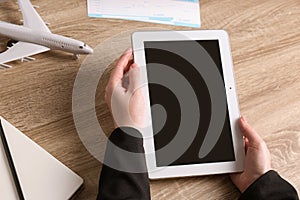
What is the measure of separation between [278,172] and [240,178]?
75 mm

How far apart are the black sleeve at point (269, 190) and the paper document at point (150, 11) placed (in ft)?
1.01

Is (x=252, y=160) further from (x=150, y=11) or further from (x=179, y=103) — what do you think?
(x=150, y=11)

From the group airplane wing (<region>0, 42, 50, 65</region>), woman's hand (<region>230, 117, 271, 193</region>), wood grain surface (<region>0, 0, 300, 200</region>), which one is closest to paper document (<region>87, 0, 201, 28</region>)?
wood grain surface (<region>0, 0, 300, 200</region>)

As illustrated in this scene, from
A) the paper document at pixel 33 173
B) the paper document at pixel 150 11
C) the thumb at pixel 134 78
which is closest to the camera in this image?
the paper document at pixel 33 173

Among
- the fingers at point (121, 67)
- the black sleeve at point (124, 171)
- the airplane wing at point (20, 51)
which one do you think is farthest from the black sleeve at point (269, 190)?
the airplane wing at point (20, 51)

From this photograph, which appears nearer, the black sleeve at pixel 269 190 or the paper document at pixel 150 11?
the black sleeve at pixel 269 190

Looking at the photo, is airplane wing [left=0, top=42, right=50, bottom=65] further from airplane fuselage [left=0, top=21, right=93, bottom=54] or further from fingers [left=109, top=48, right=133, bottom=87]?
fingers [left=109, top=48, right=133, bottom=87]

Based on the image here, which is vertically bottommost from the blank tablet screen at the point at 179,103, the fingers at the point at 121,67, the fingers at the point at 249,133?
the fingers at the point at 249,133

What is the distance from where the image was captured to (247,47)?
953 millimetres

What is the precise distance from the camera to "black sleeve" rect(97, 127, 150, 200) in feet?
2.43

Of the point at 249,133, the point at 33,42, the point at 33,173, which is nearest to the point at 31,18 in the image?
the point at 33,42

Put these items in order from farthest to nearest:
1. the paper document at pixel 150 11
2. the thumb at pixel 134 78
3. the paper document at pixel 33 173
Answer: the paper document at pixel 150 11, the thumb at pixel 134 78, the paper document at pixel 33 173

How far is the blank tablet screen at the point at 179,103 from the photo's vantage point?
81 cm

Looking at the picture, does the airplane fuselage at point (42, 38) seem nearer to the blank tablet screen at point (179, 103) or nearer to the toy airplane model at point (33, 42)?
the toy airplane model at point (33, 42)
